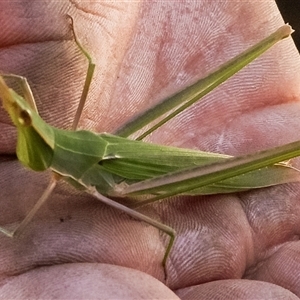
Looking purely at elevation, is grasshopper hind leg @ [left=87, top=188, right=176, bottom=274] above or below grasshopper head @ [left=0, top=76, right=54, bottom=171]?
below

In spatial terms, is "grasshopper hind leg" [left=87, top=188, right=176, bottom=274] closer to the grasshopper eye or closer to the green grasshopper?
the green grasshopper

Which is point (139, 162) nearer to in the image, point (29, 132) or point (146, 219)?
point (146, 219)

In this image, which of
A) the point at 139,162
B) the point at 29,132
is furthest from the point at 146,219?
the point at 29,132

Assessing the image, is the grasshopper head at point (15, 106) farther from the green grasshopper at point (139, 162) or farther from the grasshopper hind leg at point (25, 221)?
the grasshopper hind leg at point (25, 221)

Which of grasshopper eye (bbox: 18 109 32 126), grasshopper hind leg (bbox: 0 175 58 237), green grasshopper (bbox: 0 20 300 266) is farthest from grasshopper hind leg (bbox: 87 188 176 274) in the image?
grasshopper eye (bbox: 18 109 32 126)

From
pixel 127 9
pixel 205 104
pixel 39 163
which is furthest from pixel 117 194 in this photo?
pixel 127 9

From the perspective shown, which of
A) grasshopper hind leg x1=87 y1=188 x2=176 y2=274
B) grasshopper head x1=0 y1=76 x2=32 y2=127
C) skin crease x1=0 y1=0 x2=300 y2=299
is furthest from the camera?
grasshopper hind leg x1=87 y1=188 x2=176 y2=274
